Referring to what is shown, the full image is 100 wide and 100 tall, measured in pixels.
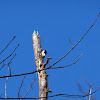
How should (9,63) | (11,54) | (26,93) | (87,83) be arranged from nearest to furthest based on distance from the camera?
1. (11,54)
2. (9,63)
3. (26,93)
4. (87,83)

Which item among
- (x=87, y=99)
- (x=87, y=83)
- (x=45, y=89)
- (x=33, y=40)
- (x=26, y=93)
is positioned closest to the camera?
(x=26, y=93)

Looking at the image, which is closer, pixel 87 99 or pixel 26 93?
pixel 26 93

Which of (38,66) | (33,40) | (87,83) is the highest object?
(33,40)

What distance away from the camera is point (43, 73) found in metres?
7.42

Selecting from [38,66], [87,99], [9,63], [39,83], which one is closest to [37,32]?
[38,66]

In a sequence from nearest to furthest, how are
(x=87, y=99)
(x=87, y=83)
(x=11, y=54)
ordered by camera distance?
(x=11, y=54)
(x=87, y=99)
(x=87, y=83)

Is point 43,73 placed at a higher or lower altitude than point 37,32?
lower

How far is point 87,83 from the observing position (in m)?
5.34

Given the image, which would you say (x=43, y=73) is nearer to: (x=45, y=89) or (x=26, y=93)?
(x=45, y=89)

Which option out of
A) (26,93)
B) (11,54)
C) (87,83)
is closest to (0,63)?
(11,54)

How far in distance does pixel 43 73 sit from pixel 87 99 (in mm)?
3164

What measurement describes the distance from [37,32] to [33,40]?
1.08ft

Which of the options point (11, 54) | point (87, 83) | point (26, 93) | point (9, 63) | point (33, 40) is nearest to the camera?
point (11, 54)

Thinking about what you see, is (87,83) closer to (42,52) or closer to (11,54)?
(42,52)
